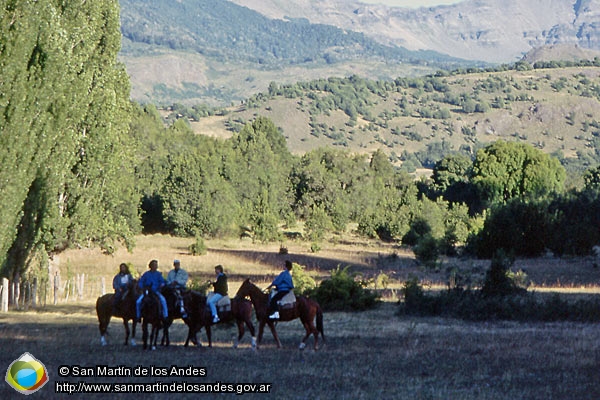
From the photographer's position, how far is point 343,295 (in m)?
30.3

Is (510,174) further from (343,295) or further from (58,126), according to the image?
(58,126)

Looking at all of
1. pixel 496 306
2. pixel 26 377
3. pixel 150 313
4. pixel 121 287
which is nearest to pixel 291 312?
pixel 150 313

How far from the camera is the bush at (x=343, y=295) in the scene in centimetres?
2981

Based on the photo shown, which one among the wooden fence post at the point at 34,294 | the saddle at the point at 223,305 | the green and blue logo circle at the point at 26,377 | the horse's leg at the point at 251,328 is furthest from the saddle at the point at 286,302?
the wooden fence post at the point at 34,294

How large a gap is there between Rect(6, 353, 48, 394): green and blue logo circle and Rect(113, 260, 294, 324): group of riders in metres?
4.66

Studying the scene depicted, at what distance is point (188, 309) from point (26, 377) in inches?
230

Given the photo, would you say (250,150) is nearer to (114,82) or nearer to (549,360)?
(114,82)

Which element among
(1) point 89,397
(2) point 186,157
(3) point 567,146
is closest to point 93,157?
(1) point 89,397

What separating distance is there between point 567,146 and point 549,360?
577 ft

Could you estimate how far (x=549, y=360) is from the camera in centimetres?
1727

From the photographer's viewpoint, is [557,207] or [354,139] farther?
[354,139]

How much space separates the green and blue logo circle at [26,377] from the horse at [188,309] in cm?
508

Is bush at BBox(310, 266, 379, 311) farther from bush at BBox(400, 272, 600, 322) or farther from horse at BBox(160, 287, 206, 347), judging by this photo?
horse at BBox(160, 287, 206, 347)

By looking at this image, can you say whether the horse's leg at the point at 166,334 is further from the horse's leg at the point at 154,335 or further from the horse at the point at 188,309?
the horse's leg at the point at 154,335
